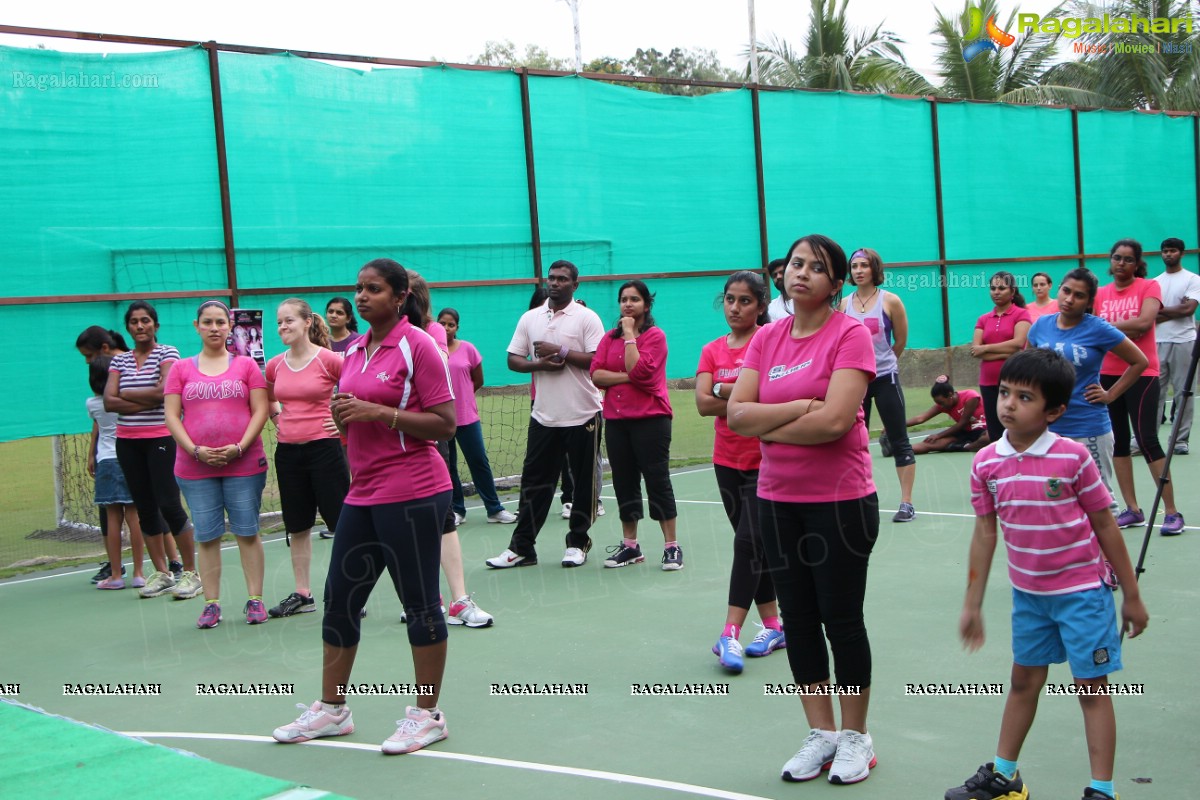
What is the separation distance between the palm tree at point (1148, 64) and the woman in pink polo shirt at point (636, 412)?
27292 mm

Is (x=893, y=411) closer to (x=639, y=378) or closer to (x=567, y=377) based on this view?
(x=639, y=378)

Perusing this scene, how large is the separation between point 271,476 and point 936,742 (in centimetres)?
988

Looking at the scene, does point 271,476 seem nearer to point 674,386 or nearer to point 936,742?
point 936,742

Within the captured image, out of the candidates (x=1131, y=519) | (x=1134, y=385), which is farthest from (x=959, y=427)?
(x=1134, y=385)

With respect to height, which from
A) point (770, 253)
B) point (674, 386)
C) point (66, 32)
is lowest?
point (674, 386)

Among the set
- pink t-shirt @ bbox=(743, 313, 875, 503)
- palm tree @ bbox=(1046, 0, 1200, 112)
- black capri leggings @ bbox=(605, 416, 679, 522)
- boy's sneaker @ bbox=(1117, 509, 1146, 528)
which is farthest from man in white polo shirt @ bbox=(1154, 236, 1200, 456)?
palm tree @ bbox=(1046, 0, 1200, 112)

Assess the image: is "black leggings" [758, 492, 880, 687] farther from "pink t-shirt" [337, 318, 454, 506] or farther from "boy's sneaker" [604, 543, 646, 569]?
"boy's sneaker" [604, 543, 646, 569]

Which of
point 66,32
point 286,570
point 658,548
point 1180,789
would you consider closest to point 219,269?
point 66,32

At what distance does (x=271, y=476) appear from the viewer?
12.8 m

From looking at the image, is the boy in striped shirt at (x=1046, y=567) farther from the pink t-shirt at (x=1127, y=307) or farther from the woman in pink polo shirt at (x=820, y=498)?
the pink t-shirt at (x=1127, y=307)

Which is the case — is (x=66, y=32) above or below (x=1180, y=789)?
above

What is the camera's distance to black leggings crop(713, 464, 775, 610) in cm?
522

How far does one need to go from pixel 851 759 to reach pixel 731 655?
51.5 inches

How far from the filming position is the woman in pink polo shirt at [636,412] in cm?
723
